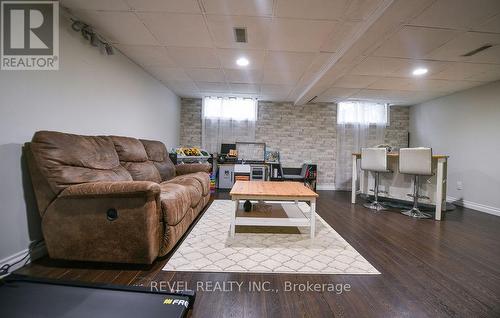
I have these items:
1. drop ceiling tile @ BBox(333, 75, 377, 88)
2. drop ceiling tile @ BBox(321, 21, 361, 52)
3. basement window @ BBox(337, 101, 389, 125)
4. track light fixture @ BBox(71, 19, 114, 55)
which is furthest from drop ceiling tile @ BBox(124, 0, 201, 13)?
basement window @ BBox(337, 101, 389, 125)

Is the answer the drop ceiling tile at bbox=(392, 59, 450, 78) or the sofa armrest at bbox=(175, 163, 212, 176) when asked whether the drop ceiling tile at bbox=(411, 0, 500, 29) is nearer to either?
the drop ceiling tile at bbox=(392, 59, 450, 78)

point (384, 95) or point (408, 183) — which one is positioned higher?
point (384, 95)

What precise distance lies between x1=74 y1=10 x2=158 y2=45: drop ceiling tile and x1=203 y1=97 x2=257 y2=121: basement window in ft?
9.27

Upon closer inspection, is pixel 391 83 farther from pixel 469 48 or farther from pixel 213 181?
pixel 213 181

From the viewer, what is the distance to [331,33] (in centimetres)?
253

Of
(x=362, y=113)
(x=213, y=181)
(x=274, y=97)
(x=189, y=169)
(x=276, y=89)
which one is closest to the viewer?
(x=189, y=169)

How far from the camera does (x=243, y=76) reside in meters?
4.05

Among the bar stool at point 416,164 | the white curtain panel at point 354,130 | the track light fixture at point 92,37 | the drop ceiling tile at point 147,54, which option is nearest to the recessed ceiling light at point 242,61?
the drop ceiling tile at point 147,54

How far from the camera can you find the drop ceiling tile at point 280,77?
12.5 feet

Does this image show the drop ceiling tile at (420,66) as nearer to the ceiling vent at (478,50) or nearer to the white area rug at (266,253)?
the ceiling vent at (478,50)

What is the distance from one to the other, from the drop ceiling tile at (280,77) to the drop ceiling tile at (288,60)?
176 mm

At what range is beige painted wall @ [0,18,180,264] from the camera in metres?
1.68

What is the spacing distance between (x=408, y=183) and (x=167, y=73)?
471cm

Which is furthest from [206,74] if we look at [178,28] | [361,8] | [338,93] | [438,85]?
[438,85]
